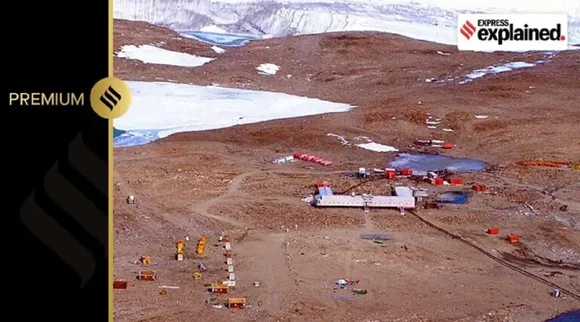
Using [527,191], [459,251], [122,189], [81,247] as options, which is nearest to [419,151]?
[527,191]

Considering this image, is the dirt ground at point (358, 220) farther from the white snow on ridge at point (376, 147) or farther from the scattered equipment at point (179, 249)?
the white snow on ridge at point (376, 147)

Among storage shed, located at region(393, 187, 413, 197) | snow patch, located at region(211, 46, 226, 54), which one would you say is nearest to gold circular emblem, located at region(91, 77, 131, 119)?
storage shed, located at region(393, 187, 413, 197)

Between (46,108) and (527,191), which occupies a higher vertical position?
(46,108)

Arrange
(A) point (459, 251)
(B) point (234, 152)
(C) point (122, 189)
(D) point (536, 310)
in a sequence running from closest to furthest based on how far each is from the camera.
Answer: (D) point (536, 310)
(A) point (459, 251)
(C) point (122, 189)
(B) point (234, 152)

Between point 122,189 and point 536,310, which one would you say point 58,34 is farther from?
point 122,189

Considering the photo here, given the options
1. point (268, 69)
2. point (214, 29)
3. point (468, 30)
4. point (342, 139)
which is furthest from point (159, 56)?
point (468, 30)

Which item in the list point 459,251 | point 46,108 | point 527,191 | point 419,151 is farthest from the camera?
point 419,151

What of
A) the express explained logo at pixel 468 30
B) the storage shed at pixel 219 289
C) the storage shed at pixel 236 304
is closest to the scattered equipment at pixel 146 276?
the storage shed at pixel 219 289
